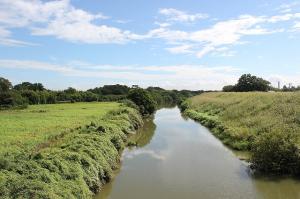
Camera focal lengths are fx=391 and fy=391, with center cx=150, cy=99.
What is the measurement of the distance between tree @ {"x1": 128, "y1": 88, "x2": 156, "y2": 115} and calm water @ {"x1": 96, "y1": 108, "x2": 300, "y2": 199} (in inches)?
1292

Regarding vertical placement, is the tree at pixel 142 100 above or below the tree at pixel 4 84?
below

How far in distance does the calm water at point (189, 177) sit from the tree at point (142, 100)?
32.8 meters

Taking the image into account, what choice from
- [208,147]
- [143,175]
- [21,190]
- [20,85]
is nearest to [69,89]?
[20,85]

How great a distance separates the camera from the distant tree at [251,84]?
350 ft

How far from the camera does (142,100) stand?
66.8m

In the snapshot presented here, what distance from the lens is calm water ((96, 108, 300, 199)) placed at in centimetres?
1923

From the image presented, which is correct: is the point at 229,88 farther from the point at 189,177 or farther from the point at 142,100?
the point at 189,177

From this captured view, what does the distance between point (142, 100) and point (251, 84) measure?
50.6 m

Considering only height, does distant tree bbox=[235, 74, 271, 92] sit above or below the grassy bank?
above

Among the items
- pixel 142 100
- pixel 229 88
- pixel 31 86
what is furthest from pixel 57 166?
pixel 31 86

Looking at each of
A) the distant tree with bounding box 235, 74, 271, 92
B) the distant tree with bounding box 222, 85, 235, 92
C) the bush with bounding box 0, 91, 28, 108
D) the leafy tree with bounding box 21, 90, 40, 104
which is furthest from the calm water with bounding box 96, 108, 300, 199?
the distant tree with bounding box 222, 85, 235, 92

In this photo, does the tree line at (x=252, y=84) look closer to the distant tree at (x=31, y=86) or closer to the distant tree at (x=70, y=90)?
the distant tree at (x=70, y=90)

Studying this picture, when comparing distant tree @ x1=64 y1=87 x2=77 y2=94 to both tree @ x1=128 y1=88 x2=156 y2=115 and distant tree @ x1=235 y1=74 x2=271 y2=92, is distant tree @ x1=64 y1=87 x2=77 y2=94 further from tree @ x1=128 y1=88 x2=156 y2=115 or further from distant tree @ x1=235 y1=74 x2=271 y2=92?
tree @ x1=128 y1=88 x2=156 y2=115

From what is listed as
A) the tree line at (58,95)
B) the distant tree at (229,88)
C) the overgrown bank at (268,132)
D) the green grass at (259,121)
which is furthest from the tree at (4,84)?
the green grass at (259,121)
